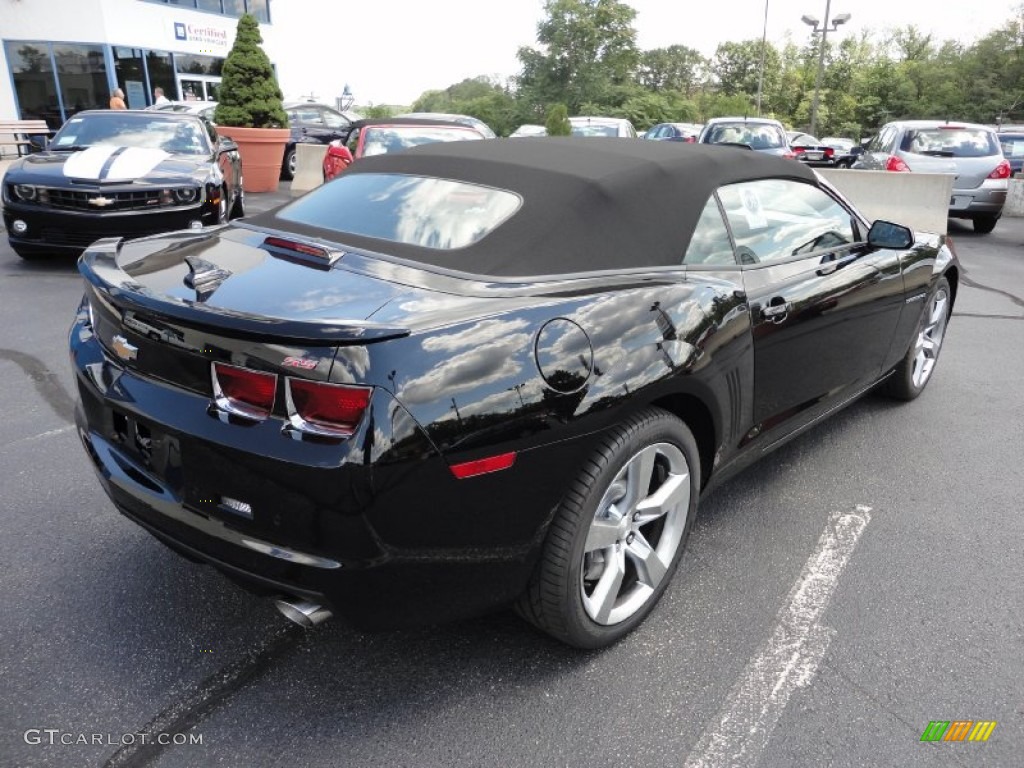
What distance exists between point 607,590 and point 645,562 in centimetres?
21

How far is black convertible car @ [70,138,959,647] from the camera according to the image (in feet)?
6.23

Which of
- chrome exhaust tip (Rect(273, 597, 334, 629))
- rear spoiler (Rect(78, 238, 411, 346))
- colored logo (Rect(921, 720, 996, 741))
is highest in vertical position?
rear spoiler (Rect(78, 238, 411, 346))

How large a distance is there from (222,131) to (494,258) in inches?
483

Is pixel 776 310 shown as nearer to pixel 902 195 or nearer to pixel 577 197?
pixel 577 197

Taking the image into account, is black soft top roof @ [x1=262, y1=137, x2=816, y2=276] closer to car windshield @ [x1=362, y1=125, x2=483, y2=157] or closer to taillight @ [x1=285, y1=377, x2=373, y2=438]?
taillight @ [x1=285, y1=377, x2=373, y2=438]

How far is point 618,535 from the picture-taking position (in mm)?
2410

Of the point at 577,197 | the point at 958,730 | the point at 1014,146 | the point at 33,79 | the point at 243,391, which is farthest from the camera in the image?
the point at 33,79

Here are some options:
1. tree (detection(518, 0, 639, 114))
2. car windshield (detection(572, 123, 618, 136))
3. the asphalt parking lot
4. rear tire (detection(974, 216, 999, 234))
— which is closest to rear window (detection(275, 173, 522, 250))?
the asphalt parking lot

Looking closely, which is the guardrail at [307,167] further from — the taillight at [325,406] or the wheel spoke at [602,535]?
the taillight at [325,406]

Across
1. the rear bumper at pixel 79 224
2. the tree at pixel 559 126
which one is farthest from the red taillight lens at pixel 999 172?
the rear bumper at pixel 79 224

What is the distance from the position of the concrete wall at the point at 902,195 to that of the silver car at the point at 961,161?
Result: 0.58 metres

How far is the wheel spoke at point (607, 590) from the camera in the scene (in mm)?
2374

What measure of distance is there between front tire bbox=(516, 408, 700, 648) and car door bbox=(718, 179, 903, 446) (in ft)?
1.95

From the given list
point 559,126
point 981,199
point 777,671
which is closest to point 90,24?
point 559,126
